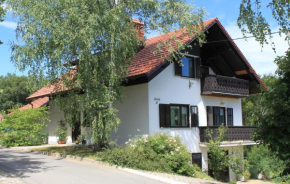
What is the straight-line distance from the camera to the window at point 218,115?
832 inches

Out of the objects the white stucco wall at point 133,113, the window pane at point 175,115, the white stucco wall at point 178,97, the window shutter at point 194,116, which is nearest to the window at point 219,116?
the white stucco wall at point 178,97

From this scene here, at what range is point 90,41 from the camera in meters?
13.8

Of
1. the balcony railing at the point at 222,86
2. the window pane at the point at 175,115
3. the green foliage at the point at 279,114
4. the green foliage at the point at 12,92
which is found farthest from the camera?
the green foliage at the point at 12,92

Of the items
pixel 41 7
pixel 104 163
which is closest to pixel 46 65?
pixel 41 7

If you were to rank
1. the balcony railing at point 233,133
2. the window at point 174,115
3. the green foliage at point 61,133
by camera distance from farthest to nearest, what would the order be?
the green foliage at point 61,133
the balcony railing at point 233,133
the window at point 174,115

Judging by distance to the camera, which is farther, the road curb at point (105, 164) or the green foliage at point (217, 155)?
the green foliage at point (217, 155)

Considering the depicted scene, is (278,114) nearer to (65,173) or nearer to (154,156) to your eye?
(154,156)

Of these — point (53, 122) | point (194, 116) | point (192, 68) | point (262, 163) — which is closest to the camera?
point (194, 116)

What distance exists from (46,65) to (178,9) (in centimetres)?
686

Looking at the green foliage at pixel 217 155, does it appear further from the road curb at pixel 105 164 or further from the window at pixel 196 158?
the road curb at pixel 105 164

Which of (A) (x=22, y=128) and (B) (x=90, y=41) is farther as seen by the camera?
(A) (x=22, y=128)

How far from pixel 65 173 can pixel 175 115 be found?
8.26 metres

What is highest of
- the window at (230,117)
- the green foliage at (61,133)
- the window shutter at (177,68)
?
the window shutter at (177,68)

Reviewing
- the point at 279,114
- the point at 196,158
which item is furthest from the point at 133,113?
the point at 279,114
